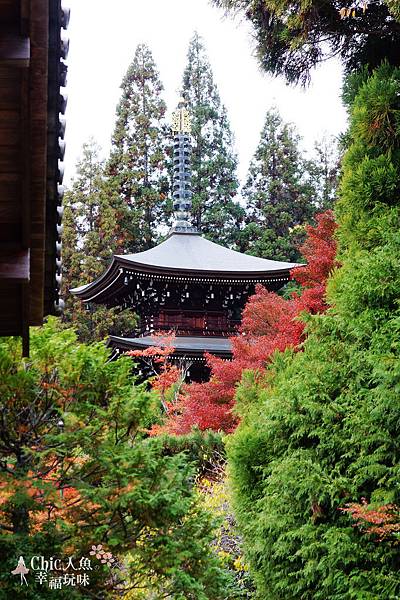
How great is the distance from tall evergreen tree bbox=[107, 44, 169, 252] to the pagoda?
33.7ft

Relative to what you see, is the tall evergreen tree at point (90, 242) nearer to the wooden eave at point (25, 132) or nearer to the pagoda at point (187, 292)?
the pagoda at point (187, 292)

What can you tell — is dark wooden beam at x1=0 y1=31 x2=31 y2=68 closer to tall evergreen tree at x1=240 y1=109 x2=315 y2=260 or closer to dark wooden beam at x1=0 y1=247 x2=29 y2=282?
dark wooden beam at x1=0 y1=247 x2=29 y2=282

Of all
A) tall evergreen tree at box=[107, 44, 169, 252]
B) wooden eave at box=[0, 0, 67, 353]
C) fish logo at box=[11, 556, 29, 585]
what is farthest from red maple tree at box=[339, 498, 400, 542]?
tall evergreen tree at box=[107, 44, 169, 252]

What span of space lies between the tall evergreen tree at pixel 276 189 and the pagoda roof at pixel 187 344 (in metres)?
12.7

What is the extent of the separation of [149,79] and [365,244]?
97.2 feet

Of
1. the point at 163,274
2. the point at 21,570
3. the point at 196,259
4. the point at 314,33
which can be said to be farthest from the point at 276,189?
the point at 21,570

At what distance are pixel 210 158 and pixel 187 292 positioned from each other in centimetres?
1634

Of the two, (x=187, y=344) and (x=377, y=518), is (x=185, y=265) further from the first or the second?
(x=377, y=518)

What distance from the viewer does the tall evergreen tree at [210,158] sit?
33.4 metres

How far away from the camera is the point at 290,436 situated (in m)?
5.09

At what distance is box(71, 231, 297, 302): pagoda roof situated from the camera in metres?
18.2

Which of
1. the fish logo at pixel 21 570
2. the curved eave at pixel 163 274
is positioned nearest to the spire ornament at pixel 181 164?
the curved eave at pixel 163 274

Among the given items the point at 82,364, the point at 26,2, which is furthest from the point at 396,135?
the point at 26,2

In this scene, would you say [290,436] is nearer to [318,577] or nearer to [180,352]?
[318,577]
